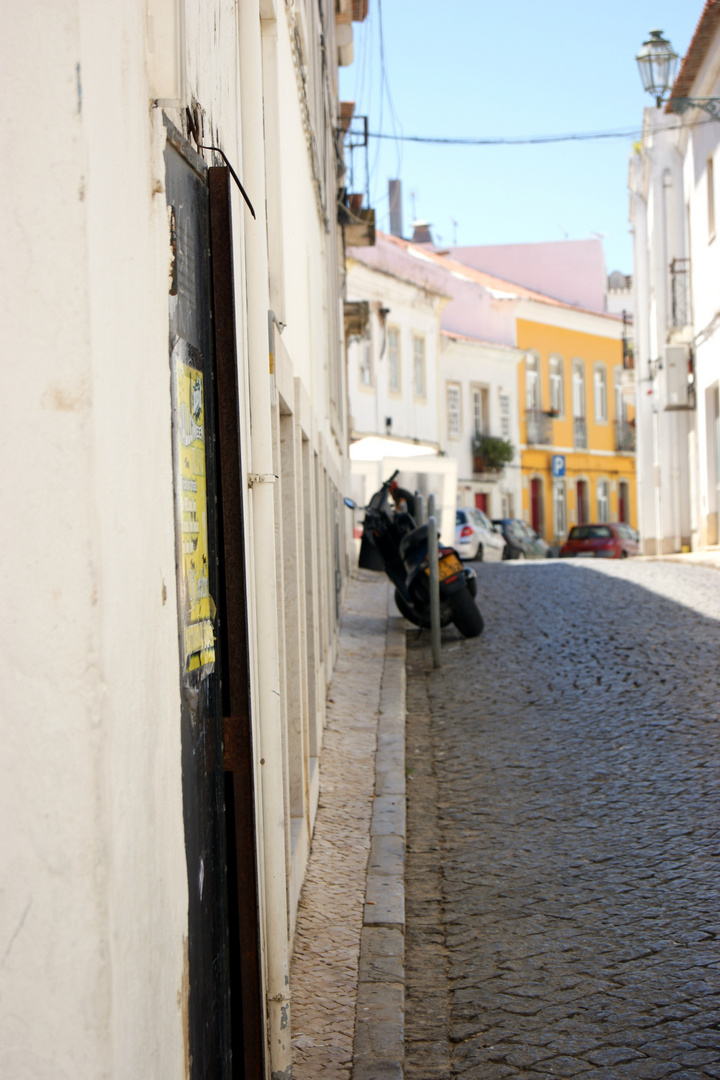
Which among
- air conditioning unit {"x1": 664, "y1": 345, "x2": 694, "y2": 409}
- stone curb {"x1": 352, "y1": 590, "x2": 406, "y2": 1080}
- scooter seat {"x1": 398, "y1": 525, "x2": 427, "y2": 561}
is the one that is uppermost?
air conditioning unit {"x1": 664, "y1": 345, "x2": 694, "y2": 409}

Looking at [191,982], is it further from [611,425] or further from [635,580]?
[611,425]

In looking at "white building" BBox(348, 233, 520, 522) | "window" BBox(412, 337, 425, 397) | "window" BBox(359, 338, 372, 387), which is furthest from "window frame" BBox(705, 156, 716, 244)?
"window" BBox(412, 337, 425, 397)

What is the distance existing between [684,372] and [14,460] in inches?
895

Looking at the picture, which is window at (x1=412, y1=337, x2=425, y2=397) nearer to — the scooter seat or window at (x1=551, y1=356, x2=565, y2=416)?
window at (x1=551, y1=356, x2=565, y2=416)

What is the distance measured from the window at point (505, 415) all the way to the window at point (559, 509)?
4.35 metres

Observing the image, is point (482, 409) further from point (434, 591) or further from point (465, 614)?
point (434, 591)

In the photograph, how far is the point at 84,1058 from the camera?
6.14ft

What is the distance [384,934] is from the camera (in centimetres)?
482

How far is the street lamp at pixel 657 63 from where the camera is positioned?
18.9m

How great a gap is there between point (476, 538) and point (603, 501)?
77.9 ft

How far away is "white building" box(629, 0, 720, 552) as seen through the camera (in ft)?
68.1

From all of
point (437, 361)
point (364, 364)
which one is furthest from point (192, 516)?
point (437, 361)

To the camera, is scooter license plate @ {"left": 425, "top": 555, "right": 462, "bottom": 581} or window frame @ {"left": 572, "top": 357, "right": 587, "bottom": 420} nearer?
scooter license plate @ {"left": 425, "top": 555, "right": 462, "bottom": 581}

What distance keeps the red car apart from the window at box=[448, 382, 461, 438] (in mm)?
7485
